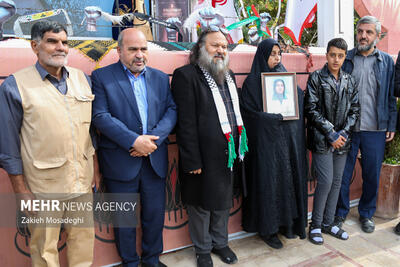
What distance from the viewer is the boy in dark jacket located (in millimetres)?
3008

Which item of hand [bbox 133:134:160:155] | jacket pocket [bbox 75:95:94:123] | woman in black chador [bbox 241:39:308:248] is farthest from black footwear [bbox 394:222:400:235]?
jacket pocket [bbox 75:95:94:123]

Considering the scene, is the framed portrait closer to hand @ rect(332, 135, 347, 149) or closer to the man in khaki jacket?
hand @ rect(332, 135, 347, 149)

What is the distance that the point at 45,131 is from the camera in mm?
2029

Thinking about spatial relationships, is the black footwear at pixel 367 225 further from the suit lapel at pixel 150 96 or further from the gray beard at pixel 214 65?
the suit lapel at pixel 150 96

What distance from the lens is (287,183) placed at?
117 inches

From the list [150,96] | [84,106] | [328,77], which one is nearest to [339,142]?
[328,77]

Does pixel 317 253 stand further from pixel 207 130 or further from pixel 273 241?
pixel 207 130

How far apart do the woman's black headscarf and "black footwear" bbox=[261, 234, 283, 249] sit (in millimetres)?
1405

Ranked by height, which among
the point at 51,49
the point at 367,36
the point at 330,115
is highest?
the point at 367,36

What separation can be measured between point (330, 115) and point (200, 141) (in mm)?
1443

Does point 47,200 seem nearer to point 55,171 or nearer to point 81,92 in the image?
point 55,171

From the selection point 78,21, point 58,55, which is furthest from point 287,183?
point 78,21

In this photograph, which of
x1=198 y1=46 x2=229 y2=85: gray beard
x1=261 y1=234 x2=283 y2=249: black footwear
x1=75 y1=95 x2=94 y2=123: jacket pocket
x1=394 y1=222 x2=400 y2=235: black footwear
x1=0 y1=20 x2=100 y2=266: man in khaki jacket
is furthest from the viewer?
x1=394 y1=222 x2=400 y2=235: black footwear

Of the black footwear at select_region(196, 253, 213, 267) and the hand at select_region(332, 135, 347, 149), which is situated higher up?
the hand at select_region(332, 135, 347, 149)
